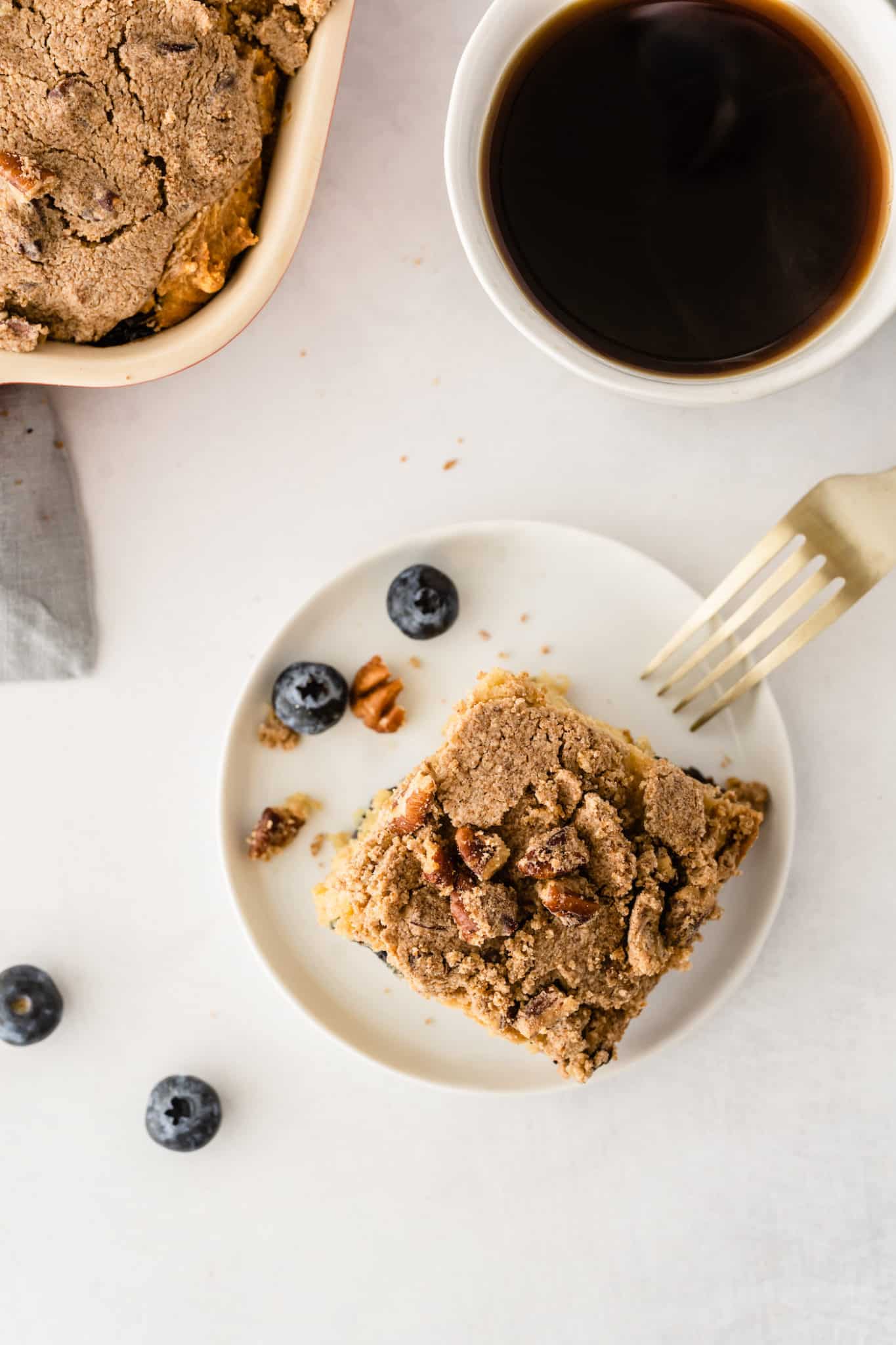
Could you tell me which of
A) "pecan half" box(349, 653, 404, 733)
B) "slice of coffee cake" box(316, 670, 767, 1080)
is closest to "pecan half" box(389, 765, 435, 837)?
"slice of coffee cake" box(316, 670, 767, 1080)

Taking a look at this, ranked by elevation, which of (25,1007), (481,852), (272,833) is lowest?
(25,1007)

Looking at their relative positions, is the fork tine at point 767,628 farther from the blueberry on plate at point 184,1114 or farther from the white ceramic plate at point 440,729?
the blueberry on plate at point 184,1114

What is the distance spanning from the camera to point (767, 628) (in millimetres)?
1580

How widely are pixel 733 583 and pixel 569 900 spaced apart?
53 centimetres

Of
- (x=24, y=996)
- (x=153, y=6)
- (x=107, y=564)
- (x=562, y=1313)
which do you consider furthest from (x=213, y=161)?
(x=562, y=1313)

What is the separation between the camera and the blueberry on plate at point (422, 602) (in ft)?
5.35

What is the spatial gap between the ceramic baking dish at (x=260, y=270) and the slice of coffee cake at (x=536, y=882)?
0.63 m

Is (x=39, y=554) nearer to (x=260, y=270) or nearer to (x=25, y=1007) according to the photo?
(x=260, y=270)

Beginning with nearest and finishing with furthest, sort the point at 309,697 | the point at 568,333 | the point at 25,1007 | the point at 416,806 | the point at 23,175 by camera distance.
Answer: the point at 23,175 < the point at 416,806 < the point at 568,333 < the point at 309,697 < the point at 25,1007

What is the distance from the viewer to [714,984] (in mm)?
1669

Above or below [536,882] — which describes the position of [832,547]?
above

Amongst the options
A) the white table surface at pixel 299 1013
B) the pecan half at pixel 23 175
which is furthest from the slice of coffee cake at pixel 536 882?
the pecan half at pixel 23 175

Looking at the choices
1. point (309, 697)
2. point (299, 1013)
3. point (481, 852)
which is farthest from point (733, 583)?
point (299, 1013)

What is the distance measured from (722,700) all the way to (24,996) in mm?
1218
